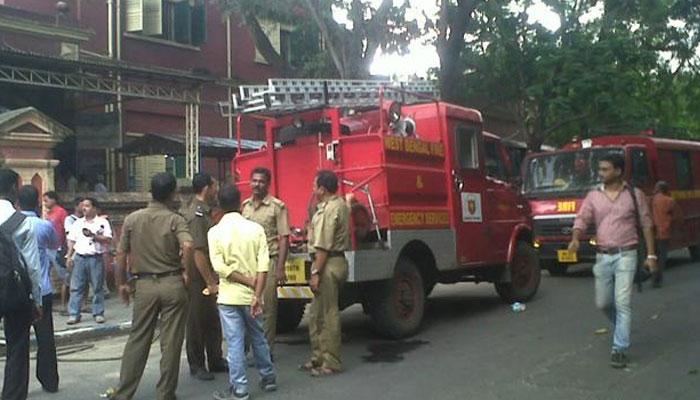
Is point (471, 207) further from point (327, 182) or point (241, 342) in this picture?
point (241, 342)

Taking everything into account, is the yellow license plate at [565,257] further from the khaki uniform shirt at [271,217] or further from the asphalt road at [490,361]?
the khaki uniform shirt at [271,217]

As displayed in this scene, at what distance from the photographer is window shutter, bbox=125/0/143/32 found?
19453 mm

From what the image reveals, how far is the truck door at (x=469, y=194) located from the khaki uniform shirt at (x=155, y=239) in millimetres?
4022

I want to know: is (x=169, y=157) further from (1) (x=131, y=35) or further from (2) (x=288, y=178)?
(2) (x=288, y=178)

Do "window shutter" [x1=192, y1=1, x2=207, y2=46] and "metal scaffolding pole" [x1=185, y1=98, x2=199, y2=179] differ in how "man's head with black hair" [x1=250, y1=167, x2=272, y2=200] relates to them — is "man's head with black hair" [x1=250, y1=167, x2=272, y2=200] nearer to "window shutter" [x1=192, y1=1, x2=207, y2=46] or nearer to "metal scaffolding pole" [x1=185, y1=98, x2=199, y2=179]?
"metal scaffolding pole" [x1=185, y1=98, x2=199, y2=179]

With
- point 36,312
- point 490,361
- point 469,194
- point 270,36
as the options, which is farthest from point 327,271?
point 270,36

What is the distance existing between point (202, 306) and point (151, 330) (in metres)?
1.05

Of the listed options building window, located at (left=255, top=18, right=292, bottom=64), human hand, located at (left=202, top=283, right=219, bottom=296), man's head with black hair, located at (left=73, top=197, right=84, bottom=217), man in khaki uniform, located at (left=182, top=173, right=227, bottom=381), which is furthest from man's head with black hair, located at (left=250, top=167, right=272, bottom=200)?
building window, located at (left=255, top=18, right=292, bottom=64)

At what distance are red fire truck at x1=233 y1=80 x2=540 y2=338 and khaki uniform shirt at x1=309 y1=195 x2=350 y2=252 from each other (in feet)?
1.78

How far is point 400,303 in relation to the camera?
8688 millimetres

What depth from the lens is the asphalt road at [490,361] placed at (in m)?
6.44

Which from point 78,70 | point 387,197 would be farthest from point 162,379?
point 78,70

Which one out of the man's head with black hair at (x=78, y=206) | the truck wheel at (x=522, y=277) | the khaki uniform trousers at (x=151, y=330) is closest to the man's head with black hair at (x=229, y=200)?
the khaki uniform trousers at (x=151, y=330)

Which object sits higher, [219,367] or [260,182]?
[260,182]
